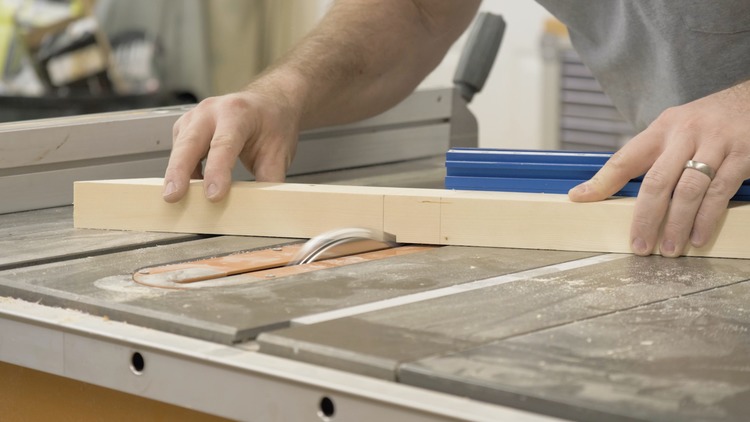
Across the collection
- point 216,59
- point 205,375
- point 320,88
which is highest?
point 216,59

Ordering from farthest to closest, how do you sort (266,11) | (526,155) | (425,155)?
1. (266,11)
2. (425,155)
3. (526,155)

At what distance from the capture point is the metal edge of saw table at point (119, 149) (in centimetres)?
151

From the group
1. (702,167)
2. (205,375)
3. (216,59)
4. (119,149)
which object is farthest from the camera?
(216,59)

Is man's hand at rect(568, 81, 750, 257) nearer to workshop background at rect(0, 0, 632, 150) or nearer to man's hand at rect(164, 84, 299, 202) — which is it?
man's hand at rect(164, 84, 299, 202)

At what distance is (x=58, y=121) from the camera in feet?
5.20

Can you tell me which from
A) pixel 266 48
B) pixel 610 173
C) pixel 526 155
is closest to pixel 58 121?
pixel 526 155

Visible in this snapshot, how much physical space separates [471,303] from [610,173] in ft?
1.16

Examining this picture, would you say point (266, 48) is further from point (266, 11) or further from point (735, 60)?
point (735, 60)

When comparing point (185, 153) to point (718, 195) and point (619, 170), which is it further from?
point (718, 195)

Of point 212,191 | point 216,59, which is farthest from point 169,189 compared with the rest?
point 216,59

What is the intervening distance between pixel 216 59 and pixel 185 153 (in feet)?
9.61

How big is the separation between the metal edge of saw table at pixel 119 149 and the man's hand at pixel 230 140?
134mm

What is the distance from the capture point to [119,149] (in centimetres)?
162

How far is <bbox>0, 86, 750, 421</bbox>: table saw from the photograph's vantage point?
76 centimetres
